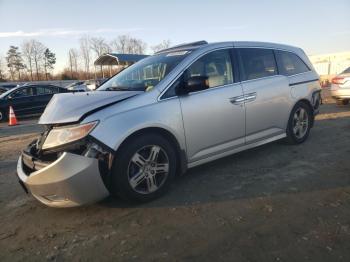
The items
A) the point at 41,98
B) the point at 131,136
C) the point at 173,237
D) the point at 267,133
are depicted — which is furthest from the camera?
the point at 41,98

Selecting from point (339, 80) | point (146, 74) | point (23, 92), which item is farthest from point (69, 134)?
point (23, 92)

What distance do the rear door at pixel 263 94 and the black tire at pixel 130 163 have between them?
4.82 ft

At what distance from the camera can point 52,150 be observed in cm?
347

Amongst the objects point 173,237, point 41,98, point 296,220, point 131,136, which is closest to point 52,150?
point 131,136

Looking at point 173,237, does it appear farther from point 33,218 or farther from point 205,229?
point 33,218

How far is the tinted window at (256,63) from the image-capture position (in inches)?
195

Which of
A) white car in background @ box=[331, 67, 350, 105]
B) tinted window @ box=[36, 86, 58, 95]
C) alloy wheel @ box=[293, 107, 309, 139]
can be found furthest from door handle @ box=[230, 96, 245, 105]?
tinted window @ box=[36, 86, 58, 95]

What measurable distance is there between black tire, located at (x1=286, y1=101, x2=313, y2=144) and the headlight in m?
3.56

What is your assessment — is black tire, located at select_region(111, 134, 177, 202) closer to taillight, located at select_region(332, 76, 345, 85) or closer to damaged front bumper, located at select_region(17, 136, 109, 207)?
damaged front bumper, located at select_region(17, 136, 109, 207)

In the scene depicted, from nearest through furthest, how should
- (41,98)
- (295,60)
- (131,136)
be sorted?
(131,136)
(295,60)
(41,98)

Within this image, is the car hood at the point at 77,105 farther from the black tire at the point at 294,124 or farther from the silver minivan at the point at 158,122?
the black tire at the point at 294,124

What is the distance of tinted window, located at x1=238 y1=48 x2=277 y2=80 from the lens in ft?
16.3

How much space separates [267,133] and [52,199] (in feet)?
10.7

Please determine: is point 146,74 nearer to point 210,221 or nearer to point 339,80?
point 210,221
